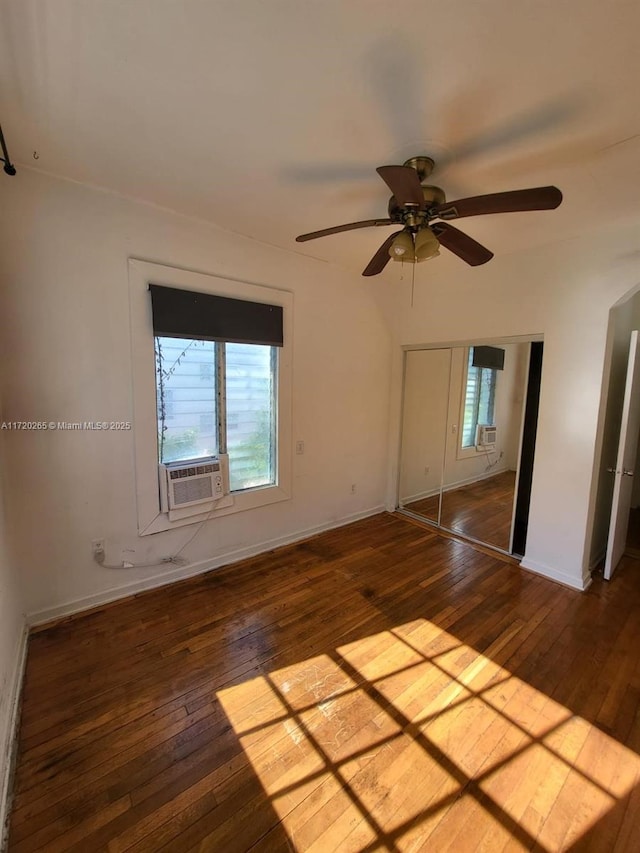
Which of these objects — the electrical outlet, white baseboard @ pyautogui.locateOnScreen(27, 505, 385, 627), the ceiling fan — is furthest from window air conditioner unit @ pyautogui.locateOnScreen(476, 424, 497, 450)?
the electrical outlet

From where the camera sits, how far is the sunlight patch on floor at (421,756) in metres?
1.24

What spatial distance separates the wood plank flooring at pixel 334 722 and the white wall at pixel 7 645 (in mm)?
83

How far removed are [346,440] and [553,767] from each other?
270 centimetres

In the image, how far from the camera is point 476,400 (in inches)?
141

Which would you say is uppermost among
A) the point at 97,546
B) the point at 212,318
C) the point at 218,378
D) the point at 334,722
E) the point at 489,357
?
the point at 212,318

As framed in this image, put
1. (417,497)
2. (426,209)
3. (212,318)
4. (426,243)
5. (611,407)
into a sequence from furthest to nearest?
1. (417,497)
2. (611,407)
3. (212,318)
4. (426,243)
5. (426,209)

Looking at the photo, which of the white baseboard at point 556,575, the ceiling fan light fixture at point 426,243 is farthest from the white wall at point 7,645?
the white baseboard at point 556,575

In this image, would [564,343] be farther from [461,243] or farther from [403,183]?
[403,183]

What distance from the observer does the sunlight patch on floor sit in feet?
4.05

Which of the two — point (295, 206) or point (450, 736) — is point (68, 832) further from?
point (295, 206)

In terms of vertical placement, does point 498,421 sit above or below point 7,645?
above

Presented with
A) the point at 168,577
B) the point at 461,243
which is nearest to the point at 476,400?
the point at 461,243

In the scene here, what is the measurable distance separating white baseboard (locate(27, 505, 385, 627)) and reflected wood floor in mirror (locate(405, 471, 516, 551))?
3.87ft

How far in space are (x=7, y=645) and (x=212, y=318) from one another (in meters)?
2.20
